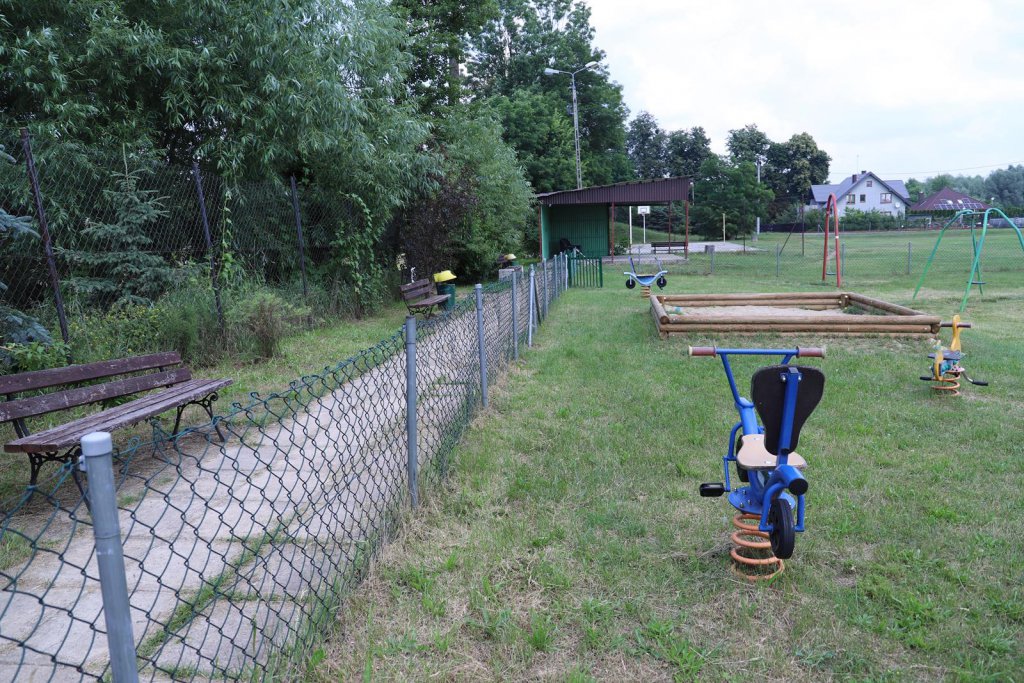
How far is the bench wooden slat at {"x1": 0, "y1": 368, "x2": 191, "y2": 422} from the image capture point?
13.9 feet

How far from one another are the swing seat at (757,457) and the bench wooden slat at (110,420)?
3323 mm

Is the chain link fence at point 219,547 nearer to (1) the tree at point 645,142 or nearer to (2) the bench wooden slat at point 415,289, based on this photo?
(2) the bench wooden slat at point 415,289

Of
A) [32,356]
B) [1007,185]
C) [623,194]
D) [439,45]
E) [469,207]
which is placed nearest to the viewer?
[32,356]

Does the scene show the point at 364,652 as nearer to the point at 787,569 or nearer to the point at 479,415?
the point at 787,569

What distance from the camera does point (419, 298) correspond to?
40.1 feet

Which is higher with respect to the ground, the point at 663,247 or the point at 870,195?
the point at 870,195

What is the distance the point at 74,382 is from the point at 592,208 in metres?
25.5

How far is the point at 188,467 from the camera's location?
4.61 m

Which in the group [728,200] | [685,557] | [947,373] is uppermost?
[728,200]

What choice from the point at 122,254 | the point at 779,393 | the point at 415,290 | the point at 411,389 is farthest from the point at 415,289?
the point at 779,393

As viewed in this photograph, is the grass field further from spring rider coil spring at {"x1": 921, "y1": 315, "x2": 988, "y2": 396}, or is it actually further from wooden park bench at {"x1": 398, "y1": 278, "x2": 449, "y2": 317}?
wooden park bench at {"x1": 398, "y1": 278, "x2": 449, "y2": 317}

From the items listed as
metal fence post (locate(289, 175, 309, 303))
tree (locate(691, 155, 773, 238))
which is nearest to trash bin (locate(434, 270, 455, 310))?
metal fence post (locate(289, 175, 309, 303))

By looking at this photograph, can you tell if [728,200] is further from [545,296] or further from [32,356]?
[32,356]

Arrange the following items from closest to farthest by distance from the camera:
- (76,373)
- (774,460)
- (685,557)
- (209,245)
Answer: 1. (774,460)
2. (685,557)
3. (76,373)
4. (209,245)
